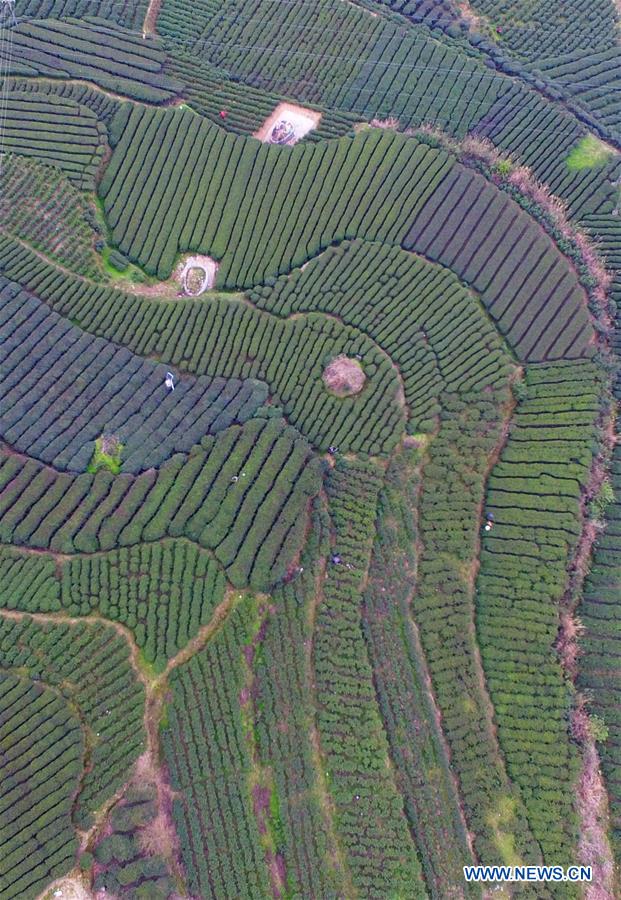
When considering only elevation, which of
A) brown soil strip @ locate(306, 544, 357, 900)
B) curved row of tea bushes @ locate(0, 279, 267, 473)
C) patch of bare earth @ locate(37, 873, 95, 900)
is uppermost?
curved row of tea bushes @ locate(0, 279, 267, 473)

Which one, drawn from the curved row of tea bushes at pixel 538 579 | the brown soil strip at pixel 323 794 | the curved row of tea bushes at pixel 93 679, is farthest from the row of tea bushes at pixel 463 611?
the curved row of tea bushes at pixel 93 679

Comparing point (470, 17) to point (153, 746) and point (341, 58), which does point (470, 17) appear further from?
point (153, 746)

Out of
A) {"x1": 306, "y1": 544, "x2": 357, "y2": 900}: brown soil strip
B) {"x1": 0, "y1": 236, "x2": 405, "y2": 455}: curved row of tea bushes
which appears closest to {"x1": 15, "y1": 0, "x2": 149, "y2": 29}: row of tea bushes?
{"x1": 0, "y1": 236, "x2": 405, "y2": 455}: curved row of tea bushes

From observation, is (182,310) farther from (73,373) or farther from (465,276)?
(465,276)

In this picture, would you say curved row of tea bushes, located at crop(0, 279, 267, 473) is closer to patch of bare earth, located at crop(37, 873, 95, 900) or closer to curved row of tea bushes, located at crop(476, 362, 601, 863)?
curved row of tea bushes, located at crop(476, 362, 601, 863)

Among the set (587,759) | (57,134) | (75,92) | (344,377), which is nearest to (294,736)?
(587,759)

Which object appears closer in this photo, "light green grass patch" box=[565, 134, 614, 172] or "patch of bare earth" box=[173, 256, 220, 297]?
"patch of bare earth" box=[173, 256, 220, 297]
